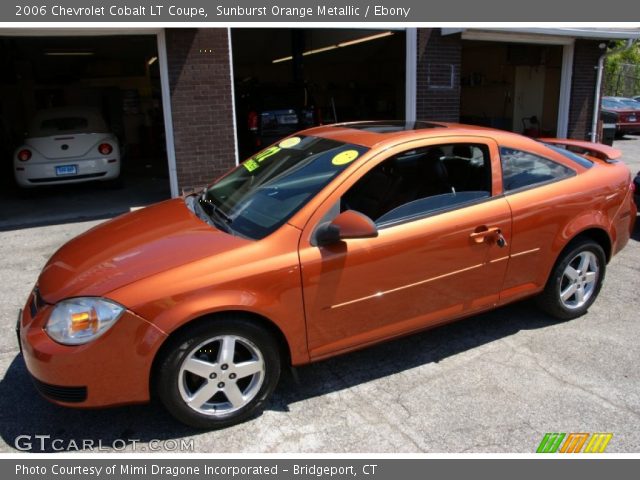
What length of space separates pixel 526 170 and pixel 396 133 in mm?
1021

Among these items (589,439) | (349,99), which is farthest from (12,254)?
(349,99)

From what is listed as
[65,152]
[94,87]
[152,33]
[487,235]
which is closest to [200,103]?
[152,33]

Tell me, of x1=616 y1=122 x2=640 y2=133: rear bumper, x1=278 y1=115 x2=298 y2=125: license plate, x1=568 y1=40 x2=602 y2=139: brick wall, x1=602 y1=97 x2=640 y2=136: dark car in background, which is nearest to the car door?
x1=278 y1=115 x2=298 y2=125: license plate

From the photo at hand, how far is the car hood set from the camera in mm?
2928

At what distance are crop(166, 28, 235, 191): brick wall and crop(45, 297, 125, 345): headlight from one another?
5.64 m

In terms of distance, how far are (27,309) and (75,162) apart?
269 inches

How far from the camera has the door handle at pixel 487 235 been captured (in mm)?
3594

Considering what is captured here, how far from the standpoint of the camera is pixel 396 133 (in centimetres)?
370

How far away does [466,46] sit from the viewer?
1602cm

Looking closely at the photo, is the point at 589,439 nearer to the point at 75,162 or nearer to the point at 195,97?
the point at 195,97

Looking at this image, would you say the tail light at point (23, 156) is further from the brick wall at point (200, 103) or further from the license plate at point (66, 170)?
the brick wall at point (200, 103)

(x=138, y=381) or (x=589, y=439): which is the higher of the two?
(x=138, y=381)

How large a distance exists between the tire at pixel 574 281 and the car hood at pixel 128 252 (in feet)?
8.03

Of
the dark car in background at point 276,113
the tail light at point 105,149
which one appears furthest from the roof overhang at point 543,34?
the tail light at point 105,149
